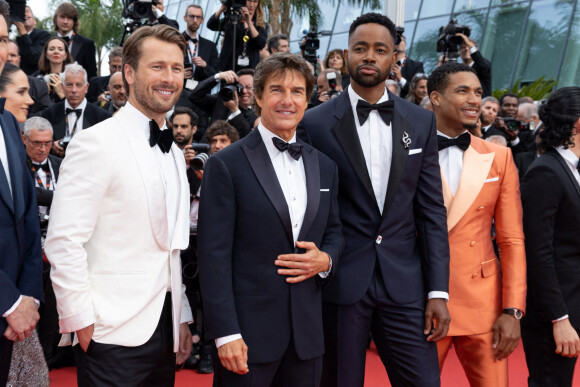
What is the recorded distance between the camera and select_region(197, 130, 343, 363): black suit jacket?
6.81ft

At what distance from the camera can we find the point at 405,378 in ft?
7.69

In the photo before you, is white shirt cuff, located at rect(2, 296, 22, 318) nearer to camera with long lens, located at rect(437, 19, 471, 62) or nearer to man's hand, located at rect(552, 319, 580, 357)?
man's hand, located at rect(552, 319, 580, 357)

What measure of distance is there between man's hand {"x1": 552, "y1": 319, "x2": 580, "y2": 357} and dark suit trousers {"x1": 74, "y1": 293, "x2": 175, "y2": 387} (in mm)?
1640

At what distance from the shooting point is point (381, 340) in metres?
2.39

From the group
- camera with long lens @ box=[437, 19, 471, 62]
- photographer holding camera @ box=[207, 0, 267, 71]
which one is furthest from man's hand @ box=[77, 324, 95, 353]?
camera with long lens @ box=[437, 19, 471, 62]

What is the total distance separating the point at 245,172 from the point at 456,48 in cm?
465

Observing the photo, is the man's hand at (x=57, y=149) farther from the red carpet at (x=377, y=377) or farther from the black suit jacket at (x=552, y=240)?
the black suit jacket at (x=552, y=240)

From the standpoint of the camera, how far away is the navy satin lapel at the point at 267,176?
214cm

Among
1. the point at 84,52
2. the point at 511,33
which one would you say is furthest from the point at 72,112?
the point at 511,33

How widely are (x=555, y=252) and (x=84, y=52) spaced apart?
5928 mm

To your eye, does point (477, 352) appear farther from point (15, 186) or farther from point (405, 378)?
point (15, 186)

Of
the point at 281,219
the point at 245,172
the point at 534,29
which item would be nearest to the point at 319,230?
the point at 281,219

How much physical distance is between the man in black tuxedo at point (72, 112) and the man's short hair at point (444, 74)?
333 centimetres

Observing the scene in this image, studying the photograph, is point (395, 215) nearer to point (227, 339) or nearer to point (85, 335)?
point (227, 339)
